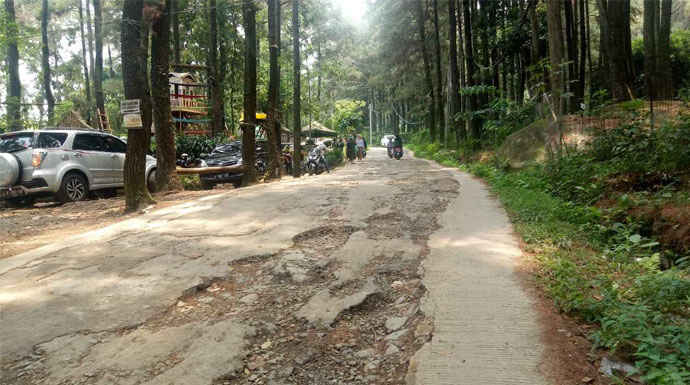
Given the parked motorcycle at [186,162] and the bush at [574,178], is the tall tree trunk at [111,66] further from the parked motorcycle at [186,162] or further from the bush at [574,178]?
the bush at [574,178]

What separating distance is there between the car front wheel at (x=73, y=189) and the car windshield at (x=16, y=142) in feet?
3.12

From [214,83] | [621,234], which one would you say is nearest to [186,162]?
[214,83]

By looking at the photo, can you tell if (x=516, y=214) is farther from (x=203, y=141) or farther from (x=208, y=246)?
(x=203, y=141)

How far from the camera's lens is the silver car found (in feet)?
30.4

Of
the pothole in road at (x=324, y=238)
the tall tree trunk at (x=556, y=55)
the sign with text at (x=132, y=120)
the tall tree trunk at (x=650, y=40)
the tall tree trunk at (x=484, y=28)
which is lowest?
the pothole in road at (x=324, y=238)

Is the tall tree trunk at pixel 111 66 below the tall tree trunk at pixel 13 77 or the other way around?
the other way around

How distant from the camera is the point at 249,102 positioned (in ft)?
46.6

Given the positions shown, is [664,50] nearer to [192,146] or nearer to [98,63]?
[192,146]

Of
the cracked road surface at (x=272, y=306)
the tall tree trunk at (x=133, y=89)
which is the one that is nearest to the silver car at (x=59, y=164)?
the tall tree trunk at (x=133, y=89)

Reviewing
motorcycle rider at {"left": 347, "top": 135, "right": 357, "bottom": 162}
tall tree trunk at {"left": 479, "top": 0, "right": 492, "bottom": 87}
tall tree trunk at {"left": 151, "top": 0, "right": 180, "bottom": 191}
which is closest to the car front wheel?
tall tree trunk at {"left": 151, "top": 0, "right": 180, "bottom": 191}

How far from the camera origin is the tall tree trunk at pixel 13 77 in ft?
59.2

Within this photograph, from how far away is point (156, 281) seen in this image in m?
4.05

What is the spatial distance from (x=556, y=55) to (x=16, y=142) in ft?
37.6

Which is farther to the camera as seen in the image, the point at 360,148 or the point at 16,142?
the point at 360,148
